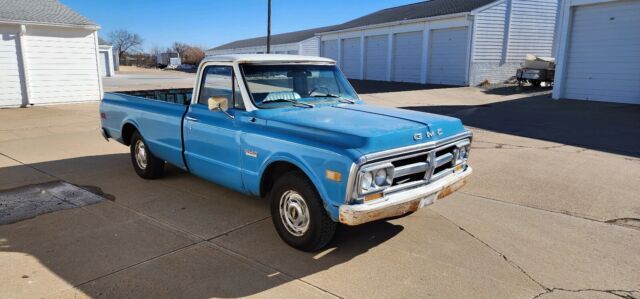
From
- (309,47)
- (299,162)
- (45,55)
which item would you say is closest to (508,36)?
(309,47)

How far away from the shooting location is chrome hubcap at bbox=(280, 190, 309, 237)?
4.08m

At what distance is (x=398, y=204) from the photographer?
3.79m

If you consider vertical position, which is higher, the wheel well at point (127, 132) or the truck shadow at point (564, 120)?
the wheel well at point (127, 132)

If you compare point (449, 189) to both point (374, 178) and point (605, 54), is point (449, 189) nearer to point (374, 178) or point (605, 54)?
point (374, 178)

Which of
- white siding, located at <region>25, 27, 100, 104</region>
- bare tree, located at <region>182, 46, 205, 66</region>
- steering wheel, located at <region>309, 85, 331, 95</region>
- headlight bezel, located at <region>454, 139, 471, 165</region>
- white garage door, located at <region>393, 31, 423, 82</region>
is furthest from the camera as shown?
bare tree, located at <region>182, 46, 205, 66</region>

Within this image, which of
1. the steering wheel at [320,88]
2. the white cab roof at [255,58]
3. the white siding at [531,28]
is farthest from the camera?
the white siding at [531,28]

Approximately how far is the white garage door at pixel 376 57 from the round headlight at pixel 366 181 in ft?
91.1

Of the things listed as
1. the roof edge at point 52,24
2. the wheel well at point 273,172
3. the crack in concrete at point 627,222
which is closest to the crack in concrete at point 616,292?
the crack in concrete at point 627,222

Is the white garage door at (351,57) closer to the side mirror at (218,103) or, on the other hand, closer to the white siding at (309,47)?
the white siding at (309,47)

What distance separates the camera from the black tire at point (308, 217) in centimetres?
389

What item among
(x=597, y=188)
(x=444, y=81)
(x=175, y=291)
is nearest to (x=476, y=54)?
(x=444, y=81)

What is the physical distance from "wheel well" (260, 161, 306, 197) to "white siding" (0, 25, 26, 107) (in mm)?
15035

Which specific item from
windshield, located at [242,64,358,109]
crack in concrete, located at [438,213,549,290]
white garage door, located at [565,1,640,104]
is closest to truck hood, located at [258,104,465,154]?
windshield, located at [242,64,358,109]

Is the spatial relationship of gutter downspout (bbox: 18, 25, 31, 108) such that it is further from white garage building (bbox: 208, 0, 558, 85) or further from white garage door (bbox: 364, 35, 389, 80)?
white garage door (bbox: 364, 35, 389, 80)
